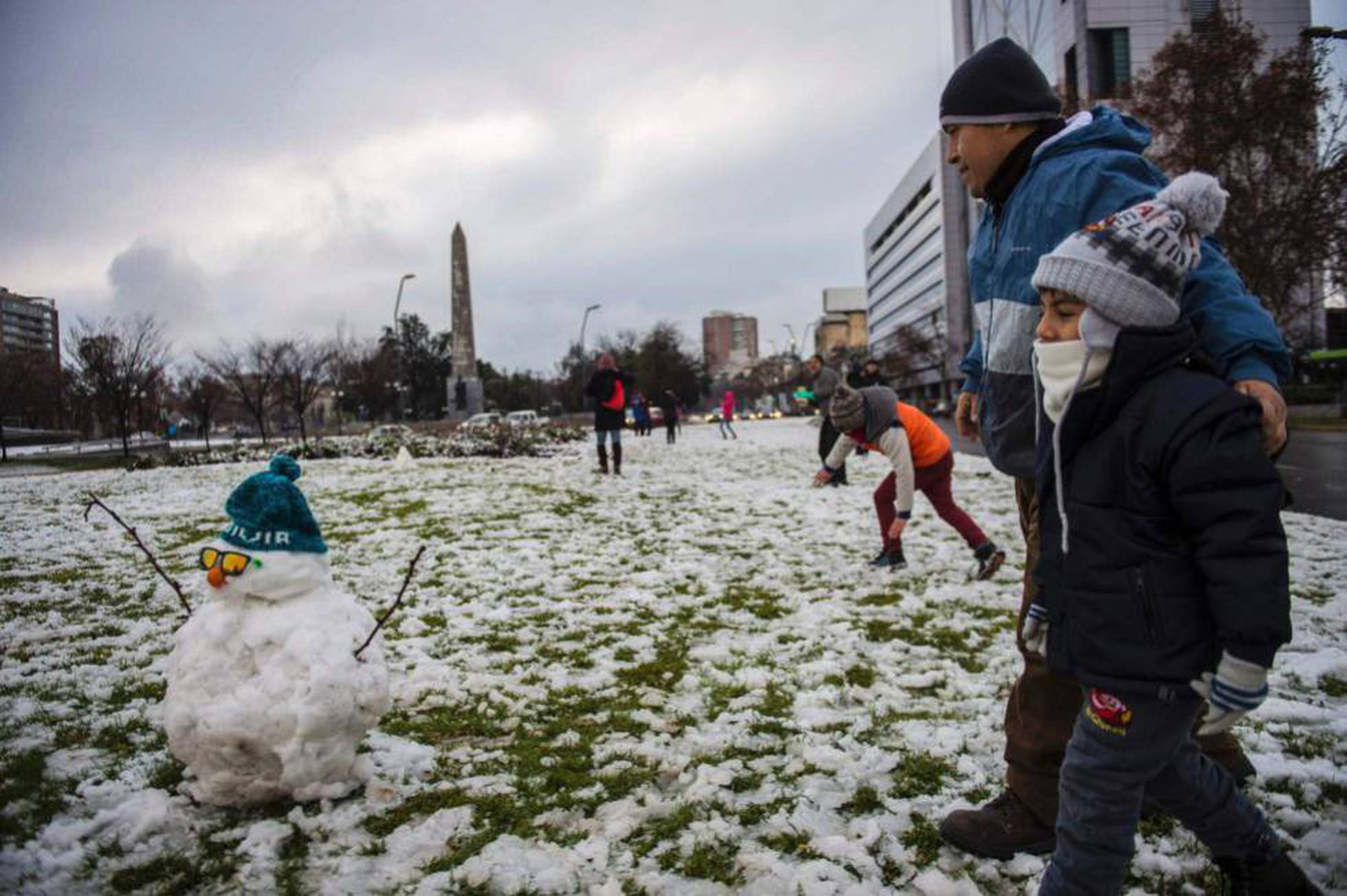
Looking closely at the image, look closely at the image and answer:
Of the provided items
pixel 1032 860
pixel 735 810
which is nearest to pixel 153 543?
pixel 735 810

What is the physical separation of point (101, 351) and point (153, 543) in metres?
15.2

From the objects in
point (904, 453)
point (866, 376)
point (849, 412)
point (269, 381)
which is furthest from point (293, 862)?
point (269, 381)

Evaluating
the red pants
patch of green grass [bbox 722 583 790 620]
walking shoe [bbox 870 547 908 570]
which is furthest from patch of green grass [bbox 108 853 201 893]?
walking shoe [bbox 870 547 908 570]

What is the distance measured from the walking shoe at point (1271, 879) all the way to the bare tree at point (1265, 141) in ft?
63.9

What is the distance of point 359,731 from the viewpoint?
105 inches

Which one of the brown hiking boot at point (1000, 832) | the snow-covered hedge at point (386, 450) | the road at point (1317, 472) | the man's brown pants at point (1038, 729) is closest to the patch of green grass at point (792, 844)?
the brown hiking boot at point (1000, 832)

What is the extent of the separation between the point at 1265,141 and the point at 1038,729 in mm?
21181

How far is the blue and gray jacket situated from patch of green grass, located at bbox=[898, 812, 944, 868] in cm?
118

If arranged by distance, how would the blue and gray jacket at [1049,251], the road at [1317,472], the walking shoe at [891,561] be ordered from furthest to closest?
1. the road at [1317,472]
2. the walking shoe at [891,561]
3. the blue and gray jacket at [1049,251]

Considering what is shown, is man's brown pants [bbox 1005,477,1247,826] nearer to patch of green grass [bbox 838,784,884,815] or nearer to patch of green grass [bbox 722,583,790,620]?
patch of green grass [bbox 838,784,884,815]

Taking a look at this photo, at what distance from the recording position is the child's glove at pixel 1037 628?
2.03m

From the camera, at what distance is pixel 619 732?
318 centimetres

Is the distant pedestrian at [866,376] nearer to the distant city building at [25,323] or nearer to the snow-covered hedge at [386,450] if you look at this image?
the snow-covered hedge at [386,450]

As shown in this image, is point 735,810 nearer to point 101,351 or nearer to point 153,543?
point 153,543
